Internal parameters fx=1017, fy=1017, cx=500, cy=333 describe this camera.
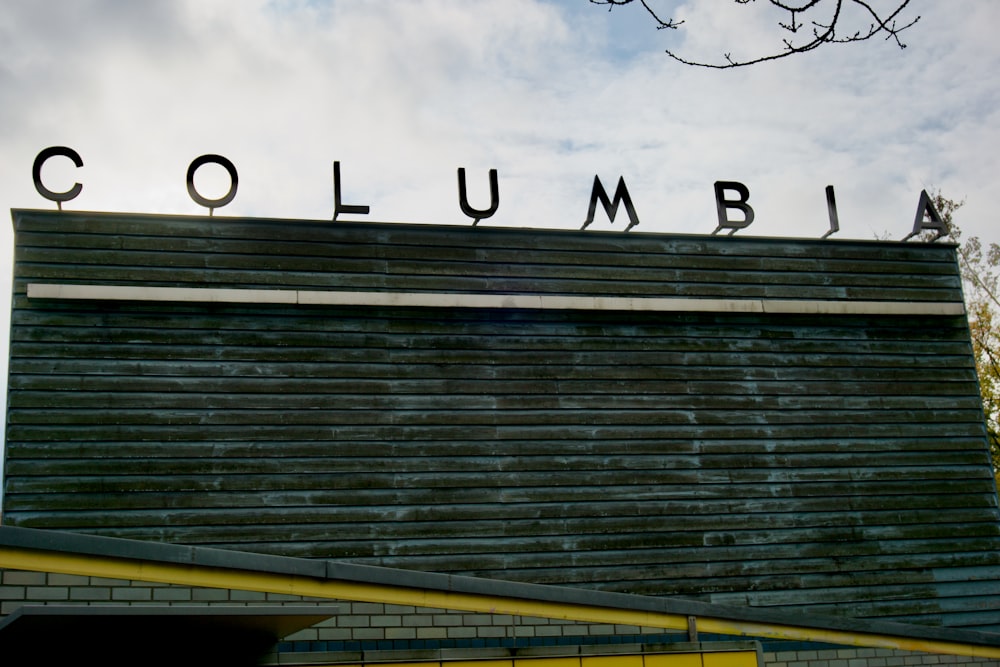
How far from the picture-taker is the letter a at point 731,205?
14227 mm

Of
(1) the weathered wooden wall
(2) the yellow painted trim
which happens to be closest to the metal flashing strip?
(1) the weathered wooden wall

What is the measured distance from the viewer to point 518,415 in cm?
1259

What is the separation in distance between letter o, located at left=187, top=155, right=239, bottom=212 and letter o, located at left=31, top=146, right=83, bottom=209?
1.30m

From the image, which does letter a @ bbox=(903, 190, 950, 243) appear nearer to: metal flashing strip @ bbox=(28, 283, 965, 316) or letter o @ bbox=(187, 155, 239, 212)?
metal flashing strip @ bbox=(28, 283, 965, 316)

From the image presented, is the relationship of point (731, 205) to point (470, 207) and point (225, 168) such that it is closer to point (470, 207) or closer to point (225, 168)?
point (470, 207)

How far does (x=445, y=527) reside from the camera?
11867 millimetres

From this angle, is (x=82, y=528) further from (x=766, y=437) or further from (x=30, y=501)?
(x=766, y=437)

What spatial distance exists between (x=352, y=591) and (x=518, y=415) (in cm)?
479

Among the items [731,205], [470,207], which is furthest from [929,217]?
[470,207]

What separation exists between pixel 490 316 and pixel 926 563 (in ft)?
21.3

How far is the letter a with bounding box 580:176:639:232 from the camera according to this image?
542 inches

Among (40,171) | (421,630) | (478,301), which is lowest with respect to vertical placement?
(421,630)

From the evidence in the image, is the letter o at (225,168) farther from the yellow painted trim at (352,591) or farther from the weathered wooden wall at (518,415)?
the yellow painted trim at (352,591)

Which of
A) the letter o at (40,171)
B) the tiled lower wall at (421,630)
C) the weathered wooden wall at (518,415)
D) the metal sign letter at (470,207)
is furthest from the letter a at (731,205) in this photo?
the letter o at (40,171)
